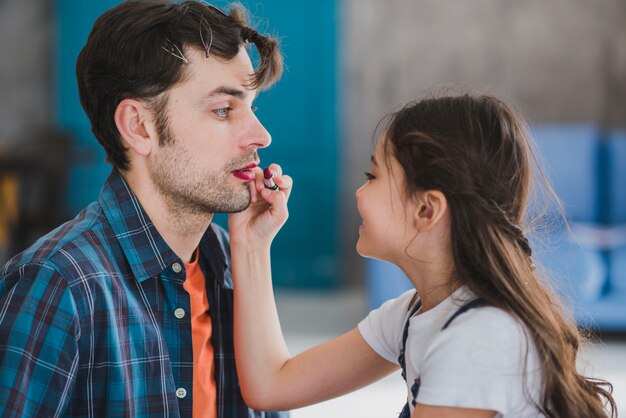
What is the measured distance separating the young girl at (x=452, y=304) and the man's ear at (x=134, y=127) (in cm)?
35

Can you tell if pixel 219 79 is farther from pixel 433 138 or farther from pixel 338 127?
pixel 338 127

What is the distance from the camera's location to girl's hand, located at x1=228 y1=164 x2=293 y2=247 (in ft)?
4.85

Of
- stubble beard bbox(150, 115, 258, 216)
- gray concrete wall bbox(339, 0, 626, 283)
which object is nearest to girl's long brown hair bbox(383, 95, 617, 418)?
stubble beard bbox(150, 115, 258, 216)

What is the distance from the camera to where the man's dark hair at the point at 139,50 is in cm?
142

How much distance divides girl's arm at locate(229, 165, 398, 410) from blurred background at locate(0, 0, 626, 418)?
3.29 meters

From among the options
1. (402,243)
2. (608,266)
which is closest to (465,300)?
(402,243)

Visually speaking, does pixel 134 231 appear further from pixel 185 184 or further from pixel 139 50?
pixel 139 50

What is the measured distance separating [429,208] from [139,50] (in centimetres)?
58

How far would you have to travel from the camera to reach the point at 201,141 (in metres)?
1.47

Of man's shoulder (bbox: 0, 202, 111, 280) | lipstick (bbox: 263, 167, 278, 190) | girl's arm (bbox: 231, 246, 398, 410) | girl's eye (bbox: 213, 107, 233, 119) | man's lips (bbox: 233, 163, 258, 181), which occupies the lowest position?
girl's arm (bbox: 231, 246, 398, 410)

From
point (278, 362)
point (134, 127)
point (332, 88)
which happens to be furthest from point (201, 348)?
point (332, 88)

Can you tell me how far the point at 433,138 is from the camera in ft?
3.93

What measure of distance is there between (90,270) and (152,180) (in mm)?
266

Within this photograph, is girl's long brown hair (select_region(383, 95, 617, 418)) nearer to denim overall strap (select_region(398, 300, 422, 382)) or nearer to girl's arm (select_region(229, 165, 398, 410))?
denim overall strap (select_region(398, 300, 422, 382))
